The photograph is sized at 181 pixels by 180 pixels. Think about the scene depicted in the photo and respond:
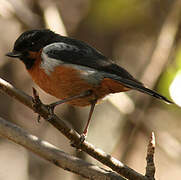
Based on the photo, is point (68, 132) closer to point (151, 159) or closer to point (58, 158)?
point (58, 158)

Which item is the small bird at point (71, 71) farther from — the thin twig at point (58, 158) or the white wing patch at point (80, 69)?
the thin twig at point (58, 158)

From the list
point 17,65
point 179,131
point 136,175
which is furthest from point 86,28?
Result: point 136,175

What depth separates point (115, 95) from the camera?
5.80 meters

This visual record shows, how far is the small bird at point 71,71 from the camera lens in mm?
4234

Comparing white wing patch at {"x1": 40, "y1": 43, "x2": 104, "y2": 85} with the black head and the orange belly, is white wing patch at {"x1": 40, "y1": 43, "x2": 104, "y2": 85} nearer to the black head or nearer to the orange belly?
the orange belly

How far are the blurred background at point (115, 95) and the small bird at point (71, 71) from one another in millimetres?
802

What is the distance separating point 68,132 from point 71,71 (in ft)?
3.51

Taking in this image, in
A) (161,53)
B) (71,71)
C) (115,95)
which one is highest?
(71,71)

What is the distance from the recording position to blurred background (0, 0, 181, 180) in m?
5.73

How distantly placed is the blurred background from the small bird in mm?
802

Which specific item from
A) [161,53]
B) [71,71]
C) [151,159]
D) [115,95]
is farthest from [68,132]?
[161,53]

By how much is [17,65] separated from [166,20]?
2.70 meters

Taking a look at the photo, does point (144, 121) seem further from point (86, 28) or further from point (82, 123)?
point (86, 28)

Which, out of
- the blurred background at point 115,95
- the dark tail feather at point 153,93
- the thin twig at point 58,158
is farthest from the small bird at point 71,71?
the thin twig at point 58,158
